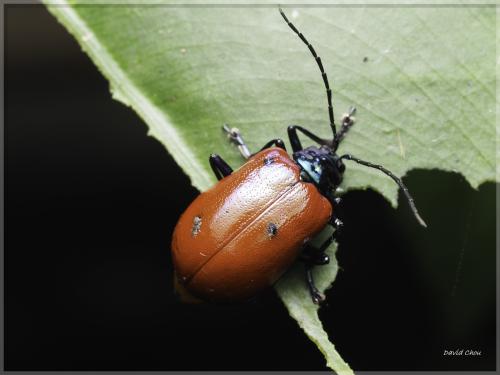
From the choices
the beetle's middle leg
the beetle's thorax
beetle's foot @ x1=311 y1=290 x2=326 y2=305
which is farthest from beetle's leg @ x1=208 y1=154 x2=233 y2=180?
beetle's foot @ x1=311 y1=290 x2=326 y2=305

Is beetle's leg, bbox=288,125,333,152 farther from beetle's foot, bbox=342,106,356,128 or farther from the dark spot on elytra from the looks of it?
the dark spot on elytra

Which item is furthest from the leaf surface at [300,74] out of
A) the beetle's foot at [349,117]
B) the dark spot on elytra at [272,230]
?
the dark spot on elytra at [272,230]

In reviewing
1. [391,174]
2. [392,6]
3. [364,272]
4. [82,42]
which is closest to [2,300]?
[82,42]

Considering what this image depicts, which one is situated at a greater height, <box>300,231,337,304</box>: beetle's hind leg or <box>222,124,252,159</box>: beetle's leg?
<box>222,124,252,159</box>: beetle's leg

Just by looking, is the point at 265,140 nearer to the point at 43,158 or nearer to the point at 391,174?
the point at 391,174

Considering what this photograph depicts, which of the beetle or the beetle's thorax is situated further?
the beetle's thorax

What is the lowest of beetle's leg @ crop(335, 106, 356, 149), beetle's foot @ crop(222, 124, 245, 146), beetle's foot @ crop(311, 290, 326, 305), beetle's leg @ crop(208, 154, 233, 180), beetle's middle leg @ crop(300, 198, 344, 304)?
beetle's foot @ crop(311, 290, 326, 305)
